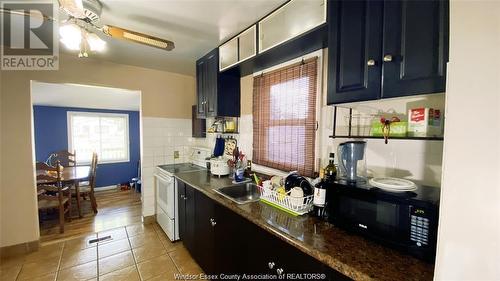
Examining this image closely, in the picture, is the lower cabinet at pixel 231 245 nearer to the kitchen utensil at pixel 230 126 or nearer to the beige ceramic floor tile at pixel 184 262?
the beige ceramic floor tile at pixel 184 262

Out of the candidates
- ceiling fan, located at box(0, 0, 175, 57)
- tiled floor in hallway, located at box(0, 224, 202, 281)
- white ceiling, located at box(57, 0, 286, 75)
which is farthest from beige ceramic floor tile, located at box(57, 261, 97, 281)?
white ceiling, located at box(57, 0, 286, 75)

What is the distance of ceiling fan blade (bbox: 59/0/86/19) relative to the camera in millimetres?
1141

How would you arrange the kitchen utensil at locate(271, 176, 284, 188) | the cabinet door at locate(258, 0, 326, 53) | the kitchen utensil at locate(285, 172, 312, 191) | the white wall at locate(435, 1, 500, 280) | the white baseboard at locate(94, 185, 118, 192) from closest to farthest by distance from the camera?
the white wall at locate(435, 1, 500, 280) → the cabinet door at locate(258, 0, 326, 53) → the kitchen utensil at locate(285, 172, 312, 191) → the kitchen utensil at locate(271, 176, 284, 188) → the white baseboard at locate(94, 185, 118, 192)

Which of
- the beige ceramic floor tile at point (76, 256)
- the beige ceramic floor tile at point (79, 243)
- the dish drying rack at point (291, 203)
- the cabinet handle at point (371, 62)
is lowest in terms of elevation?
the beige ceramic floor tile at point (79, 243)

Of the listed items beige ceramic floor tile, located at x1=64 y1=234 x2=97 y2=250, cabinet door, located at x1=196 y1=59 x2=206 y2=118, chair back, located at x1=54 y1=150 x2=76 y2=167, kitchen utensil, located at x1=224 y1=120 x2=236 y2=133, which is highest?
cabinet door, located at x1=196 y1=59 x2=206 y2=118

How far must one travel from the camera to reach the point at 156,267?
2.10 m

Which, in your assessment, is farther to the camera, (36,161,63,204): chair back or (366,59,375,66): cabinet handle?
(36,161,63,204): chair back

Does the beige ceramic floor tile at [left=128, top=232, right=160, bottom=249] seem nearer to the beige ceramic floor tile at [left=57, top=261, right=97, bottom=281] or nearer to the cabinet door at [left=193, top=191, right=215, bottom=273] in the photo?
the beige ceramic floor tile at [left=57, top=261, right=97, bottom=281]

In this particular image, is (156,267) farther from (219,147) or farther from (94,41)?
(94,41)

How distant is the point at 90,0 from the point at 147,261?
7.76ft

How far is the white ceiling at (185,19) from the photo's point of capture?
147 centimetres

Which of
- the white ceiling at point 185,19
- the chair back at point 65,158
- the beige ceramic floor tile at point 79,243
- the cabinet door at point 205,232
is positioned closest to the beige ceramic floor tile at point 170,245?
the cabinet door at point 205,232

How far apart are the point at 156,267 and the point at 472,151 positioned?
8.31 ft

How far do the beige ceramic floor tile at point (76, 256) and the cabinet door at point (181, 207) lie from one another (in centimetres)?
93
